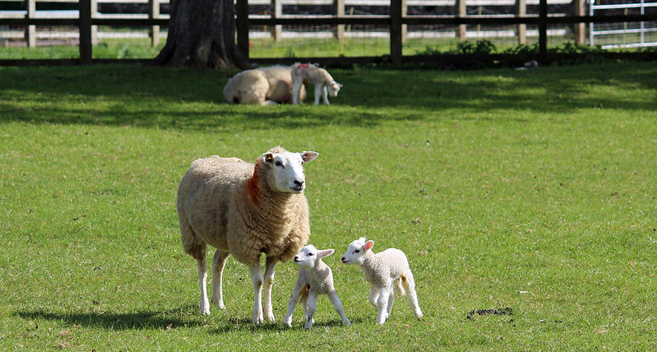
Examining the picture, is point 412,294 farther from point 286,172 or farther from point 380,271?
point 286,172

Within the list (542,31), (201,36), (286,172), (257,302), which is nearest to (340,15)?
(542,31)

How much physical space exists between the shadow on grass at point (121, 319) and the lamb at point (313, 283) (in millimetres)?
1020

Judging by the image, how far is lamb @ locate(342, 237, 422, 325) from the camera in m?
7.05

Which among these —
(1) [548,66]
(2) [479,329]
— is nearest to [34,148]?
(2) [479,329]

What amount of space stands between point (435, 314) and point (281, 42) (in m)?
23.8

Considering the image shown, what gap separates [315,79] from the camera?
19.3 meters

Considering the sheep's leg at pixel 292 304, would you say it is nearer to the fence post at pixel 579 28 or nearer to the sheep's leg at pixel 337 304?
the sheep's leg at pixel 337 304

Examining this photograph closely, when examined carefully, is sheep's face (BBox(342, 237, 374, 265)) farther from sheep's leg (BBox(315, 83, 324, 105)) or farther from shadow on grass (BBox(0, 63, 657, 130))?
sheep's leg (BBox(315, 83, 324, 105))

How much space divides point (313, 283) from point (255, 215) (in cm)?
88

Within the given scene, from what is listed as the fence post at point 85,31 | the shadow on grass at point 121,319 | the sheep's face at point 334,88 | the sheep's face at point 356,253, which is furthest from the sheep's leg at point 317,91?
the sheep's face at point 356,253

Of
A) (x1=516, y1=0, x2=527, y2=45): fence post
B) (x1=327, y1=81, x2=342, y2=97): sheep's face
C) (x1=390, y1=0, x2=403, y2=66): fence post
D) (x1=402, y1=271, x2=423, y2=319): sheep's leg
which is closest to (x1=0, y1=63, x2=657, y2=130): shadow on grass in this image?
(x1=327, y1=81, x2=342, y2=97): sheep's face

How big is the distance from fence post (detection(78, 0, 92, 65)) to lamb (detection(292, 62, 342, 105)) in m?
6.51

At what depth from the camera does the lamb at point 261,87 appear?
1909cm

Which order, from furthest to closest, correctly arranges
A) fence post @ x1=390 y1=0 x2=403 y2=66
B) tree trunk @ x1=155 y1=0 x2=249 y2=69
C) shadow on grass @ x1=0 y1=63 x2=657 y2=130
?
fence post @ x1=390 y1=0 x2=403 y2=66 → tree trunk @ x1=155 y1=0 x2=249 y2=69 → shadow on grass @ x1=0 y1=63 x2=657 y2=130
